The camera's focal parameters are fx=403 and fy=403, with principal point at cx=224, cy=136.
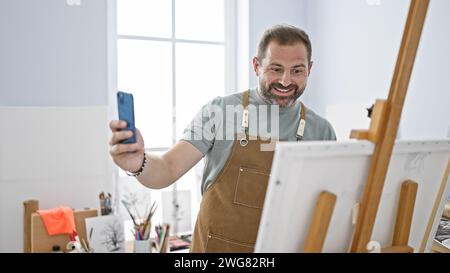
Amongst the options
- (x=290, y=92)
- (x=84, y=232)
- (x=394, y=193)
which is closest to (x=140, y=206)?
(x=84, y=232)

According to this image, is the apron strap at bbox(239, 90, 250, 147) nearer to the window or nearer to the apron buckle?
the apron buckle

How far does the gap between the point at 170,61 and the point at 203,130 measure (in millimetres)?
1327

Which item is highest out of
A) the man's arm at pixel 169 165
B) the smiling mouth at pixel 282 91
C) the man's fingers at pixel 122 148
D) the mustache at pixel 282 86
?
the mustache at pixel 282 86

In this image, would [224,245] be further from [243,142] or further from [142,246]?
[142,246]

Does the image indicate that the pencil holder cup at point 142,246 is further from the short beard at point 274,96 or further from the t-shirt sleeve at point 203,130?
the short beard at point 274,96

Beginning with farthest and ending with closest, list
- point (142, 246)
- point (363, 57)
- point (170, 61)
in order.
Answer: point (170, 61) < point (363, 57) < point (142, 246)

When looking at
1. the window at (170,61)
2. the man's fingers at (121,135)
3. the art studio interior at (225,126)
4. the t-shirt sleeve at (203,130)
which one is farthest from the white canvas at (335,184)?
the window at (170,61)

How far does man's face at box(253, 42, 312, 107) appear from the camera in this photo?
1.22 meters

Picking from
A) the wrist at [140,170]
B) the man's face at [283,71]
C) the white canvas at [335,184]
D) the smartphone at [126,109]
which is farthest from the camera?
the man's face at [283,71]

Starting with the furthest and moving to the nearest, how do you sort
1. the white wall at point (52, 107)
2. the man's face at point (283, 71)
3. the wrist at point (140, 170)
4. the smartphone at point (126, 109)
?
the white wall at point (52, 107) → the man's face at point (283, 71) → the wrist at point (140, 170) → the smartphone at point (126, 109)

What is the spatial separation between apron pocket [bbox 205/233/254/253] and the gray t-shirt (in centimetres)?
17

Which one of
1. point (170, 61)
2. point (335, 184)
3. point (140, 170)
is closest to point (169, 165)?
point (140, 170)

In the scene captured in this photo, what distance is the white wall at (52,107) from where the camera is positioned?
193 centimetres

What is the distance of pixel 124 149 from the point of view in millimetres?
870
